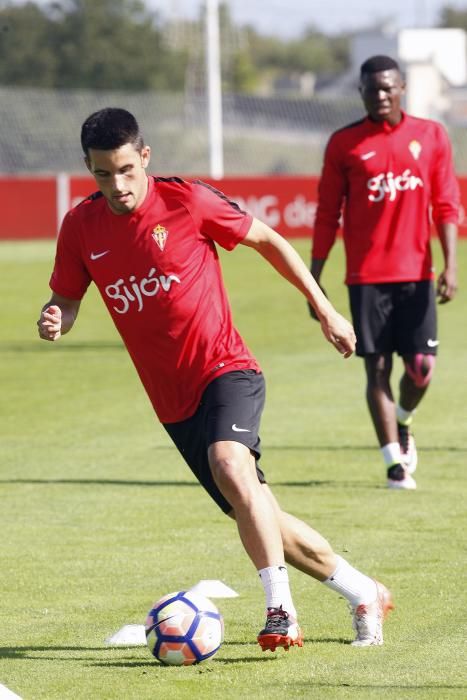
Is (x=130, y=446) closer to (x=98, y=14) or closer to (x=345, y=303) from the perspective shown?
(x=345, y=303)

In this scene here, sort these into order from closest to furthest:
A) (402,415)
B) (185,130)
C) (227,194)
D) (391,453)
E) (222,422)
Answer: (222,422), (391,453), (402,415), (227,194), (185,130)

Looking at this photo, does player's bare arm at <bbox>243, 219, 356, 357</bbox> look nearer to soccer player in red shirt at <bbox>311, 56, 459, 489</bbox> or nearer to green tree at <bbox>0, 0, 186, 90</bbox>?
soccer player in red shirt at <bbox>311, 56, 459, 489</bbox>

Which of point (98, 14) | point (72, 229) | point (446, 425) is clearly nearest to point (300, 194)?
point (446, 425)

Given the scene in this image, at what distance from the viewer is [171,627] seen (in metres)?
5.63

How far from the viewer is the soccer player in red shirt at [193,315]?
18.6ft

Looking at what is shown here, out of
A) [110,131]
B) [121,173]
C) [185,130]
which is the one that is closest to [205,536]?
[121,173]

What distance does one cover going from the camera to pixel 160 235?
228 inches

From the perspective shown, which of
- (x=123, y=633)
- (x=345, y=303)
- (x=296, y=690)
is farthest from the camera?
(x=345, y=303)

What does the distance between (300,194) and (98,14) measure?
48.3 meters

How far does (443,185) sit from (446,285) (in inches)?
24.1

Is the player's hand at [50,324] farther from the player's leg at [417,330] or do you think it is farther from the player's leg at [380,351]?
the player's leg at [417,330]

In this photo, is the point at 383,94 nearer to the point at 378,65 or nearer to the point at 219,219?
the point at 378,65

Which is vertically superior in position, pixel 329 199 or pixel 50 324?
pixel 50 324

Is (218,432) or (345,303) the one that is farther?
(345,303)
